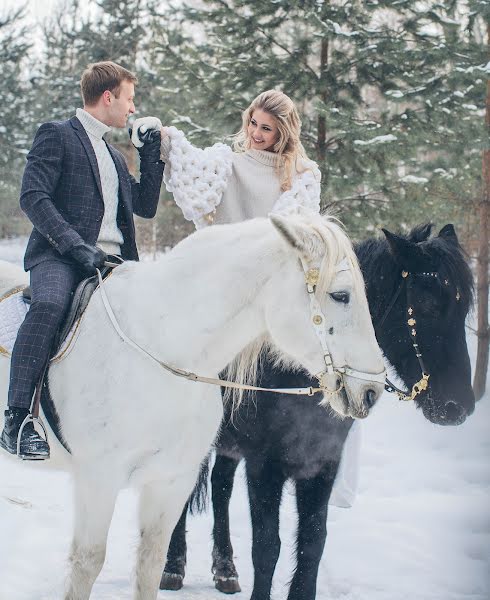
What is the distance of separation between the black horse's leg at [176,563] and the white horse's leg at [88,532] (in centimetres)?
147

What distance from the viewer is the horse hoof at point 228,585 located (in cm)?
391

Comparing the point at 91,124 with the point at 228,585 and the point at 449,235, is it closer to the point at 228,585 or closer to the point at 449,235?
the point at 449,235

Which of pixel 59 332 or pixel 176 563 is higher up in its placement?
pixel 59 332

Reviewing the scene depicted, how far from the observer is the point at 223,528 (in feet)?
13.5

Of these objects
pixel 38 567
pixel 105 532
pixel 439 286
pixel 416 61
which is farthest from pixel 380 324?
pixel 416 61

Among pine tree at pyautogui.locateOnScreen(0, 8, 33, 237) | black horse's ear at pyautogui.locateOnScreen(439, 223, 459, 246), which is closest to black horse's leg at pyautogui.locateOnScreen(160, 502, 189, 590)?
black horse's ear at pyautogui.locateOnScreen(439, 223, 459, 246)

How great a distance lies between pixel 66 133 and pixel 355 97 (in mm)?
6996

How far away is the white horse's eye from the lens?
233cm

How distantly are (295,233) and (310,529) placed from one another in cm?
151

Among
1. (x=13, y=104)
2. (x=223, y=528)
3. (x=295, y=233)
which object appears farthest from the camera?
(x=13, y=104)

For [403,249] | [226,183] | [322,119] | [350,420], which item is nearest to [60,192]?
[226,183]

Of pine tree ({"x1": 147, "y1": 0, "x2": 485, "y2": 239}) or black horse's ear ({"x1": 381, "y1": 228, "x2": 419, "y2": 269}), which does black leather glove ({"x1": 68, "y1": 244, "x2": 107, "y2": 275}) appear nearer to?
black horse's ear ({"x1": 381, "y1": 228, "x2": 419, "y2": 269})

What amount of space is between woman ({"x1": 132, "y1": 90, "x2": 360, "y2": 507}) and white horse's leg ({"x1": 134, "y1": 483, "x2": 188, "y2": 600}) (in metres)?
1.35

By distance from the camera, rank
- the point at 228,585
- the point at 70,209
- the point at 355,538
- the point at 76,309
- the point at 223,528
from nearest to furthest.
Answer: the point at 76,309
the point at 70,209
the point at 228,585
the point at 223,528
the point at 355,538
